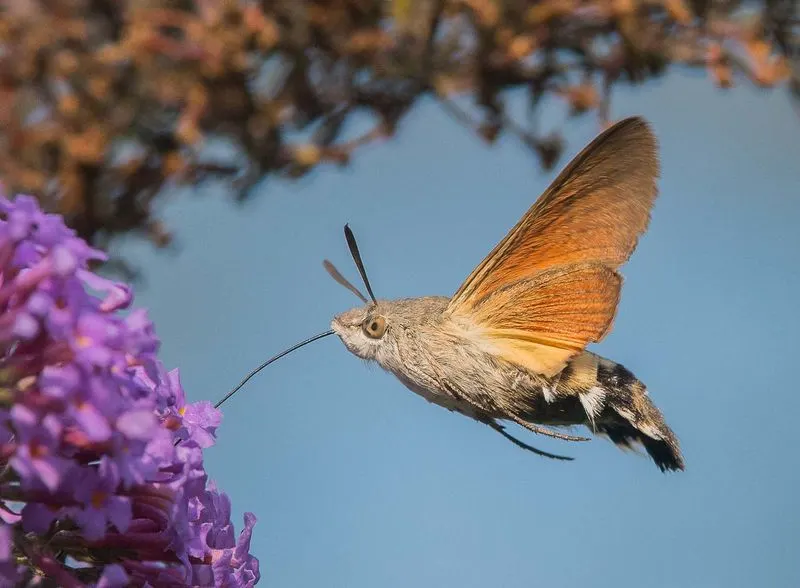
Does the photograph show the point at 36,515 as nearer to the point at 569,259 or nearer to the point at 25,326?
the point at 25,326

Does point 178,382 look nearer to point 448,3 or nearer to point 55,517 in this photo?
point 55,517

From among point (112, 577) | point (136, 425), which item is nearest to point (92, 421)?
point (136, 425)

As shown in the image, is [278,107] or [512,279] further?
[278,107]

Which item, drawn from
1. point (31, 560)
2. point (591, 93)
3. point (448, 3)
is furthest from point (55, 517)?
point (591, 93)

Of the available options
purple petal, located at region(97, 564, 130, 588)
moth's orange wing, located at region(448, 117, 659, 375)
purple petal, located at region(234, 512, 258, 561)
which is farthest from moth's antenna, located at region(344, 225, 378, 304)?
purple petal, located at region(97, 564, 130, 588)

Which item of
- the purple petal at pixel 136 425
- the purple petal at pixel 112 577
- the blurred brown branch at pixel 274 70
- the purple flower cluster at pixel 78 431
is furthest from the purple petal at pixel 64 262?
the blurred brown branch at pixel 274 70

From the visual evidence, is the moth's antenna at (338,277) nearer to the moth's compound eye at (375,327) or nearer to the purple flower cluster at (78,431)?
the moth's compound eye at (375,327)
